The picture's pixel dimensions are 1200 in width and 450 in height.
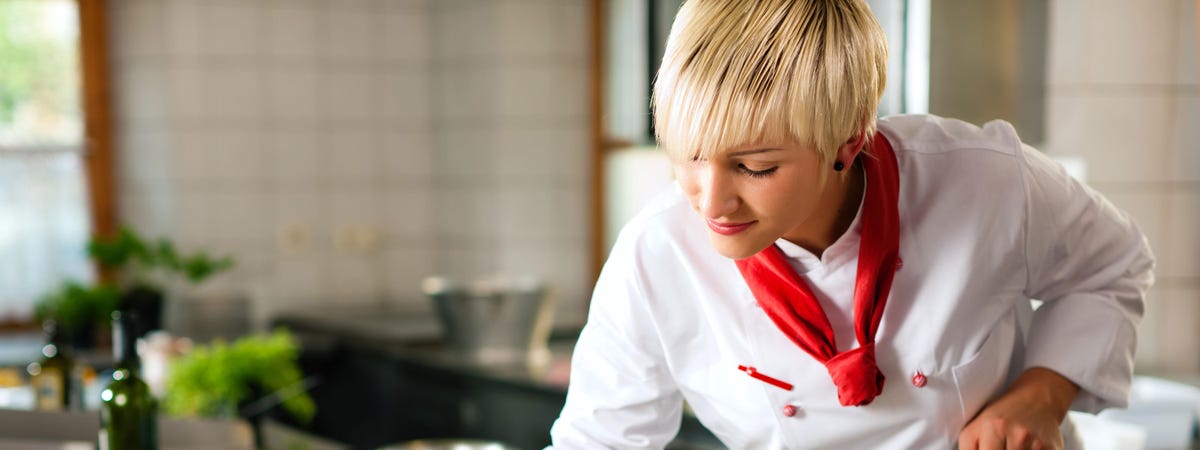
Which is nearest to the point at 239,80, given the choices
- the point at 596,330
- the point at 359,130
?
the point at 359,130

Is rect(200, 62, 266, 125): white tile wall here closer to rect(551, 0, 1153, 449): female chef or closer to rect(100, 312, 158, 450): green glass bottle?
rect(100, 312, 158, 450): green glass bottle

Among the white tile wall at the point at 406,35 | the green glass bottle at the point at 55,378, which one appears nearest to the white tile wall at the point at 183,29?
the white tile wall at the point at 406,35

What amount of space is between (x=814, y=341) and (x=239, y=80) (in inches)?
162

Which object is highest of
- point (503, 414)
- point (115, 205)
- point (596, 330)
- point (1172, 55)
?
point (1172, 55)

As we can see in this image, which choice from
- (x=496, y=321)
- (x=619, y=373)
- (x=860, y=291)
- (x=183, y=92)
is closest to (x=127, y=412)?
(x=619, y=373)

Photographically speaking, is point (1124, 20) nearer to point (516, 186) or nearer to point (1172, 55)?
point (1172, 55)

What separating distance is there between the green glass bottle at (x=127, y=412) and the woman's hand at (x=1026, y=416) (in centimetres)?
107

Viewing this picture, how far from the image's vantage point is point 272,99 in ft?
16.2

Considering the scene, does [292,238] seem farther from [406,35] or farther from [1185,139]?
[1185,139]

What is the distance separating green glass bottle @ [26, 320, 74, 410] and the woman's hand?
178cm

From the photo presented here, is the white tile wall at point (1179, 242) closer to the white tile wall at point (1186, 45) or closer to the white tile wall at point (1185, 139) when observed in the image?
the white tile wall at point (1185, 139)

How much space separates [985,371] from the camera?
1.23m

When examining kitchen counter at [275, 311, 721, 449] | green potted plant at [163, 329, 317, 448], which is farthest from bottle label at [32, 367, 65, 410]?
kitchen counter at [275, 311, 721, 449]

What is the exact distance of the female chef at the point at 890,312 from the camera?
1182 mm
